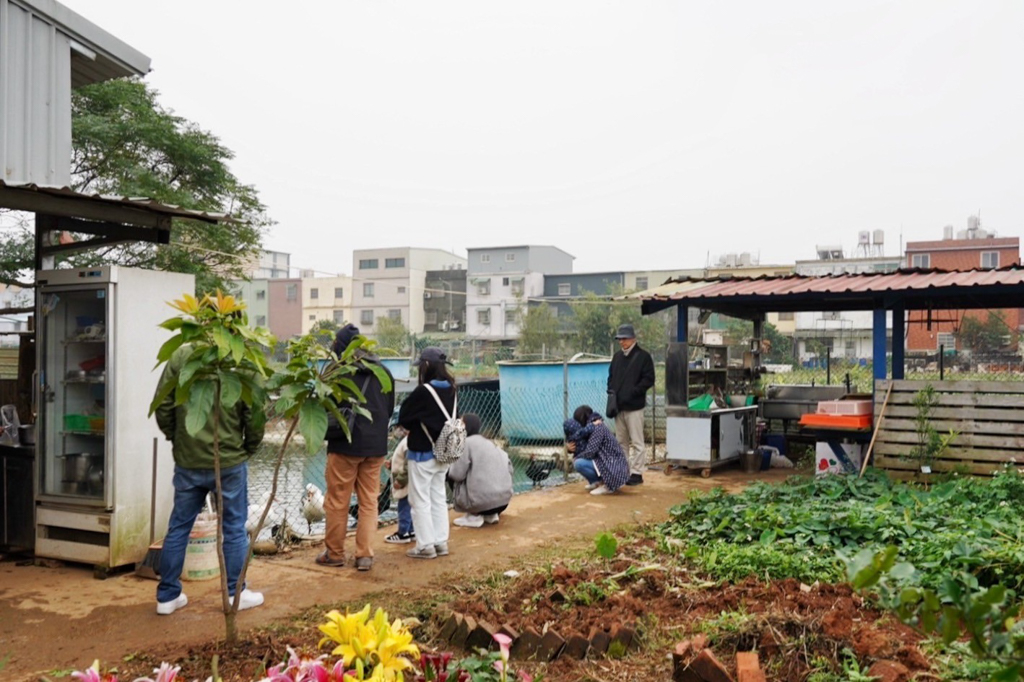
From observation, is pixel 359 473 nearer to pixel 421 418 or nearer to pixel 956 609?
pixel 421 418

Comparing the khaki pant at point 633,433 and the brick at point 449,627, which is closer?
the brick at point 449,627

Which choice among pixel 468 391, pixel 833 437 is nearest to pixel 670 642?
pixel 833 437

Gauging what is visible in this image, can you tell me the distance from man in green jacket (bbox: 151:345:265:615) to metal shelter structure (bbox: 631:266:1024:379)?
689 cm

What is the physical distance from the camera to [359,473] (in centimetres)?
682

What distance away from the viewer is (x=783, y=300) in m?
11.6

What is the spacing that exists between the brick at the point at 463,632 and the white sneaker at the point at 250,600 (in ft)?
5.70

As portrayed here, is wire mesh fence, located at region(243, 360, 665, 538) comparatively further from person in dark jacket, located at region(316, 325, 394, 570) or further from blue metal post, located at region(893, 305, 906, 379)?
person in dark jacket, located at region(316, 325, 394, 570)

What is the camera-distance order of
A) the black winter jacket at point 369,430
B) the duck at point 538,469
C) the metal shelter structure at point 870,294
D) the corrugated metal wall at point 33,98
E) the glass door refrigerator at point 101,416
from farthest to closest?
1. the duck at point 538,469
2. the metal shelter structure at point 870,294
3. the corrugated metal wall at point 33,98
4. the black winter jacket at point 369,430
5. the glass door refrigerator at point 101,416

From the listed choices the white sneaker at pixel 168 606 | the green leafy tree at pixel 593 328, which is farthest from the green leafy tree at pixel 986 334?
the white sneaker at pixel 168 606

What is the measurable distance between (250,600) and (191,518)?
679 mm

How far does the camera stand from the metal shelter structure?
980 centimetres

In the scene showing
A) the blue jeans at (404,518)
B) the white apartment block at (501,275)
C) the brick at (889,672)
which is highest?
the white apartment block at (501,275)

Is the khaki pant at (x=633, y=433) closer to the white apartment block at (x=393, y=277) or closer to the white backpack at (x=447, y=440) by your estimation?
the white backpack at (x=447, y=440)

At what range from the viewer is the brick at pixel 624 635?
173 inches
